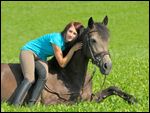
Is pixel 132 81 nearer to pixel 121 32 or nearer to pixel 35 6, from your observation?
pixel 121 32

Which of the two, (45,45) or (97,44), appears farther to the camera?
(45,45)

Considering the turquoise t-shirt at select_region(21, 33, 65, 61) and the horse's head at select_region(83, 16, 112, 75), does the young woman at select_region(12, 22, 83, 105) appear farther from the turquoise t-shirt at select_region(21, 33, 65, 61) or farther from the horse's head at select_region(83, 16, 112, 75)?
the horse's head at select_region(83, 16, 112, 75)

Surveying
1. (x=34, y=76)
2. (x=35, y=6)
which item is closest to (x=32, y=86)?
(x=34, y=76)

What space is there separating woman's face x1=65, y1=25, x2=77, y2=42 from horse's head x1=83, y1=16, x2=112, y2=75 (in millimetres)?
266

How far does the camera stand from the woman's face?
9562mm

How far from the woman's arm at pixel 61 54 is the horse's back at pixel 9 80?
89cm

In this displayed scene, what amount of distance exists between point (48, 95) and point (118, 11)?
4189cm

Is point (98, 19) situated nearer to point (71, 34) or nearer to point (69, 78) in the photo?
point (69, 78)

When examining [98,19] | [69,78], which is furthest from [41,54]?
[98,19]

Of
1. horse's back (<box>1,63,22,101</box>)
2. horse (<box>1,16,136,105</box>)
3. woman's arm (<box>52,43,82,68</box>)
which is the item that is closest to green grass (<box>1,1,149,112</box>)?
horse (<box>1,16,136,105</box>)

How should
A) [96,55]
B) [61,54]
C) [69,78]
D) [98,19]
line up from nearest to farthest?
1. [96,55]
2. [61,54]
3. [69,78]
4. [98,19]

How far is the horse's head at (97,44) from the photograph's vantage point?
29.5ft

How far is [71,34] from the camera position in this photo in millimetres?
9586

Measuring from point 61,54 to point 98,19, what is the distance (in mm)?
37276
